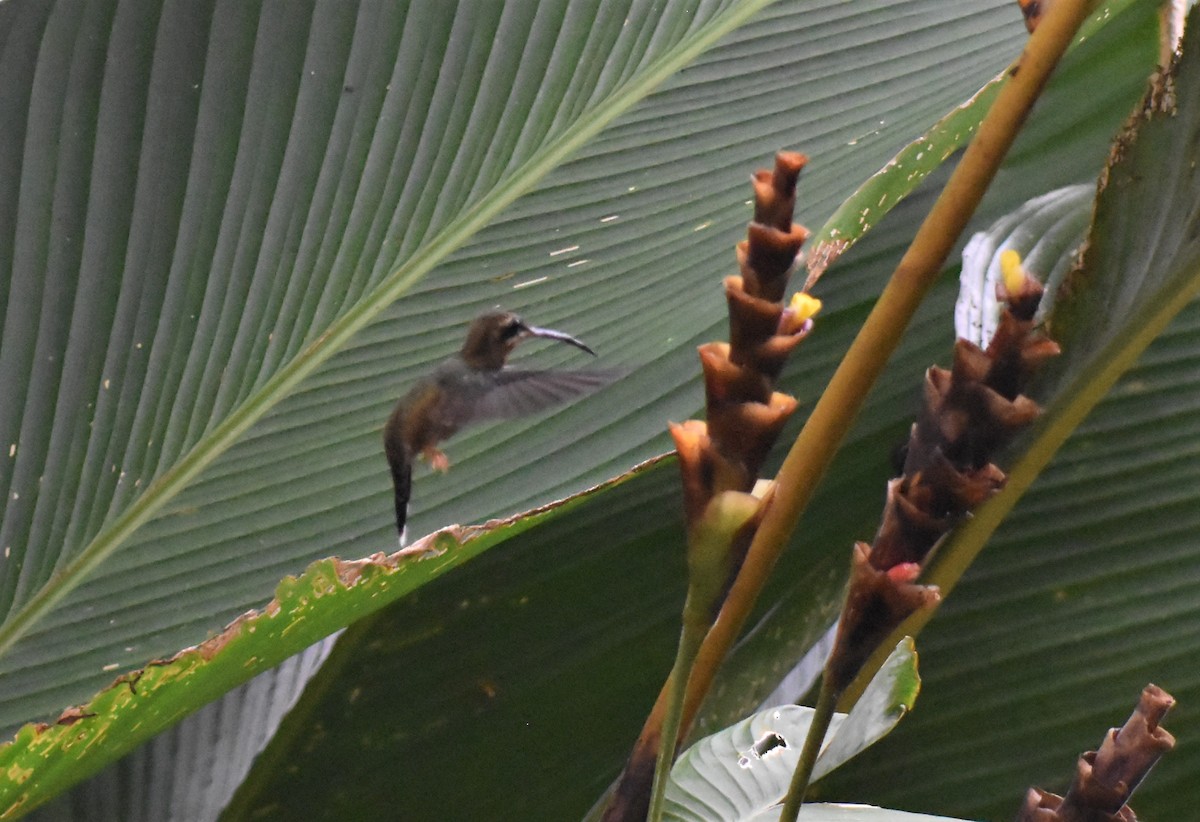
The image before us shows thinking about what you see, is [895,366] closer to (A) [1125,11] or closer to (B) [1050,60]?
(A) [1125,11]

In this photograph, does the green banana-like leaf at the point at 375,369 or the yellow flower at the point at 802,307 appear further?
the green banana-like leaf at the point at 375,369

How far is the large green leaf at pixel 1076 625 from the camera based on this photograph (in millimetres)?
913

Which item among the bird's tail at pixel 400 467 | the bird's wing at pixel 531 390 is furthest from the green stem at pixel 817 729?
the bird's tail at pixel 400 467

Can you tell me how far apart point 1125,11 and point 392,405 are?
697mm

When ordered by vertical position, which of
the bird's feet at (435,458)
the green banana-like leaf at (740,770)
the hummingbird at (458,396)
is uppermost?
the hummingbird at (458,396)

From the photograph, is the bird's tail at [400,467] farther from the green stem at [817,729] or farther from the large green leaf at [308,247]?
Result: the green stem at [817,729]

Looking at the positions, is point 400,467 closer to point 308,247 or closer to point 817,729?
point 308,247

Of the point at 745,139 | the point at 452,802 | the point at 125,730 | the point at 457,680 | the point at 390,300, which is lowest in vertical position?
the point at 452,802

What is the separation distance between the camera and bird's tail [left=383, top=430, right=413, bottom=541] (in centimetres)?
83

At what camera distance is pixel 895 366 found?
98 centimetres

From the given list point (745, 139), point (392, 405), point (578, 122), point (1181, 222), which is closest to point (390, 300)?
point (392, 405)

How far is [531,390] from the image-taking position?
2.47ft

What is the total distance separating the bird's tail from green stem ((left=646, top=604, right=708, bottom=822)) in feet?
1.71

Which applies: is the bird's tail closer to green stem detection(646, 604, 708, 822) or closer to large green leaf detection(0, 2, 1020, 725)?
large green leaf detection(0, 2, 1020, 725)
